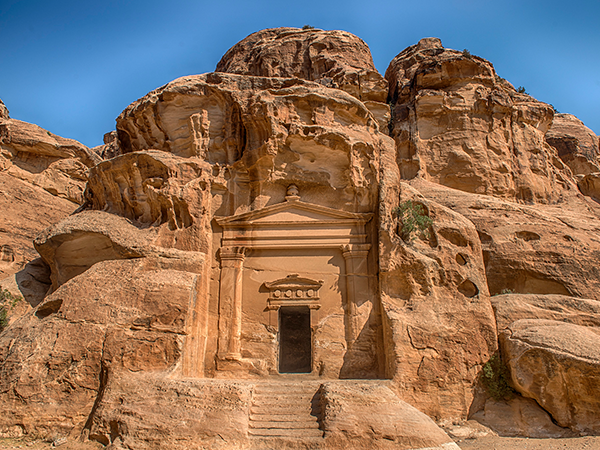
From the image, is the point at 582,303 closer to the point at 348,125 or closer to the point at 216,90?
the point at 348,125

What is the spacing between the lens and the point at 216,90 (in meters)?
13.9

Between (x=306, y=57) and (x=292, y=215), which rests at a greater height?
(x=306, y=57)

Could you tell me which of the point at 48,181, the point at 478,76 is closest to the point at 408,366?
the point at 478,76

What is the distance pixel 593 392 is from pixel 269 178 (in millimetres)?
8977

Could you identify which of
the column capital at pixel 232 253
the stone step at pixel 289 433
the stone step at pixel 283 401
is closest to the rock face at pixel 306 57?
the column capital at pixel 232 253

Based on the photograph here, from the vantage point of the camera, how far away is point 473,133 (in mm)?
18906

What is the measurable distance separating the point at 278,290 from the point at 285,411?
3821mm

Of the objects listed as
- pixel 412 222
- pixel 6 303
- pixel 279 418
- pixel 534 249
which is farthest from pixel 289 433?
pixel 534 249

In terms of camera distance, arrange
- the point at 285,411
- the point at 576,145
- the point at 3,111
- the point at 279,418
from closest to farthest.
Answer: the point at 279,418 < the point at 285,411 < the point at 3,111 < the point at 576,145

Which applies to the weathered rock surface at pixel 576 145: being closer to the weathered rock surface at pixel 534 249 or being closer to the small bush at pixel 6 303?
the weathered rock surface at pixel 534 249

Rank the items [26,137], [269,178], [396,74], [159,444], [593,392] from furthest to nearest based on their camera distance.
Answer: [396,74]
[26,137]
[269,178]
[593,392]
[159,444]

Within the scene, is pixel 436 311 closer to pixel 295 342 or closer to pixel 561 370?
pixel 561 370

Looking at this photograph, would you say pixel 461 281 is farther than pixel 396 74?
No

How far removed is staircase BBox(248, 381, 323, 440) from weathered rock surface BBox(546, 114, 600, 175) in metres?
Result: 20.5
